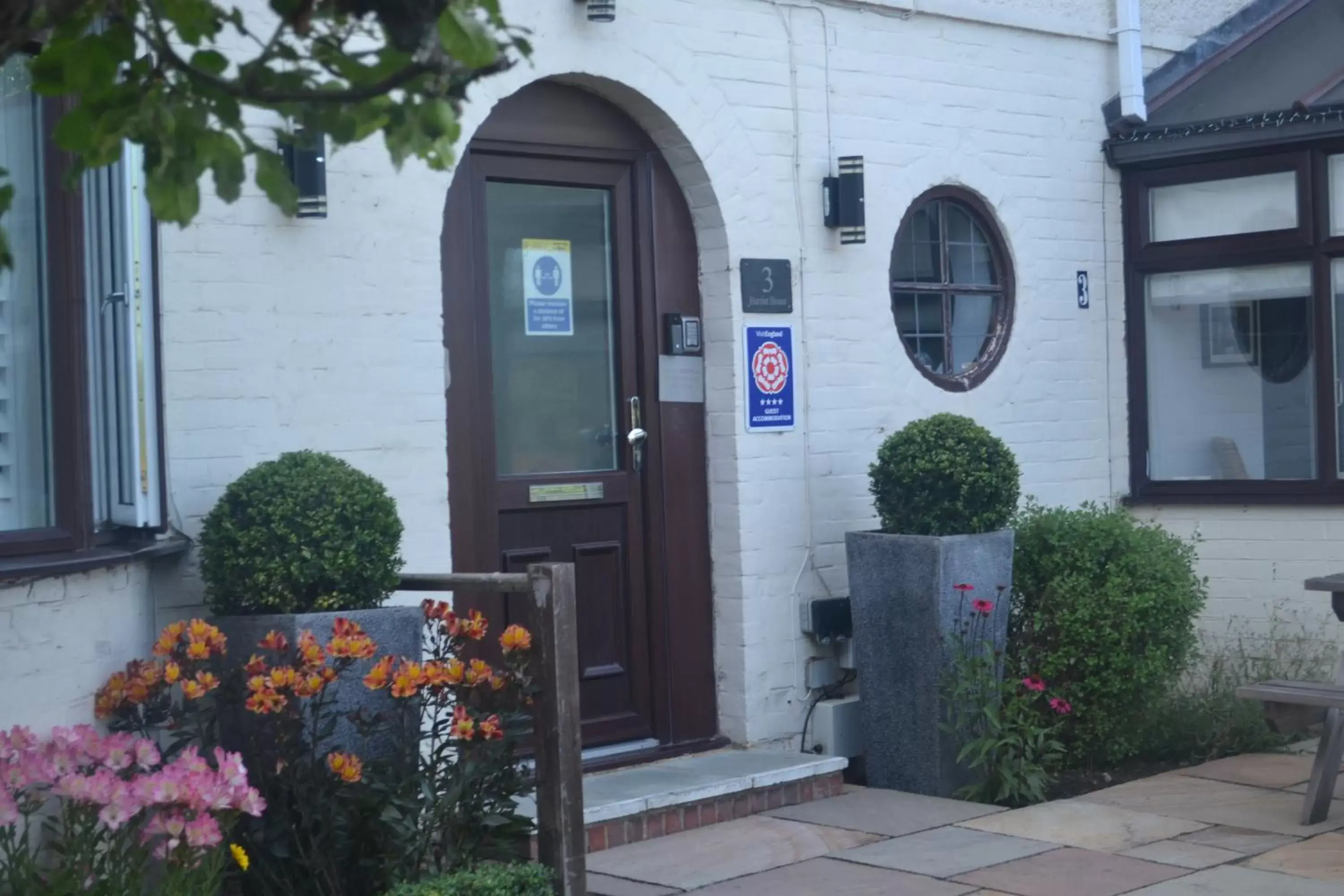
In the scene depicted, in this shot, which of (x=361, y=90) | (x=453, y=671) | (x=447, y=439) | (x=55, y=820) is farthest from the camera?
(x=447, y=439)

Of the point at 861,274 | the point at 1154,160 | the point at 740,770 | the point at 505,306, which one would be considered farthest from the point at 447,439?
the point at 1154,160

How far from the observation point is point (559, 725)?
472 cm

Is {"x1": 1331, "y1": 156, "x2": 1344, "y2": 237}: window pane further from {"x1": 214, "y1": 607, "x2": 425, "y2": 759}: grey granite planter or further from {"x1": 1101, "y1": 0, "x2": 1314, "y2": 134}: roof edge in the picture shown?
{"x1": 214, "y1": 607, "x2": 425, "y2": 759}: grey granite planter

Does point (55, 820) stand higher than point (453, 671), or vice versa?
point (453, 671)

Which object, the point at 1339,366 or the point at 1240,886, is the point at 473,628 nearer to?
the point at 1240,886

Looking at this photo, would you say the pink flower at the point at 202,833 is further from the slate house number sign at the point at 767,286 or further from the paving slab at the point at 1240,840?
the slate house number sign at the point at 767,286

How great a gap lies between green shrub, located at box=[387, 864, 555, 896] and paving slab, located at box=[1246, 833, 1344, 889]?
2.36m

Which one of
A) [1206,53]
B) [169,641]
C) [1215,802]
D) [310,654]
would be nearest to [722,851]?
[310,654]

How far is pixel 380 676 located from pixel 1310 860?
3065 millimetres

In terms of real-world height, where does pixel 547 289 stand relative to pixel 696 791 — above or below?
above

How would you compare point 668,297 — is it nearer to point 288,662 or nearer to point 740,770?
point 740,770

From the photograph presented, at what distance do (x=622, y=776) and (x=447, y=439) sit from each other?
56.4 inches

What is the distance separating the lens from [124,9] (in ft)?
9.41

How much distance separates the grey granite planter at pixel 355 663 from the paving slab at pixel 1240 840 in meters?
2.77
